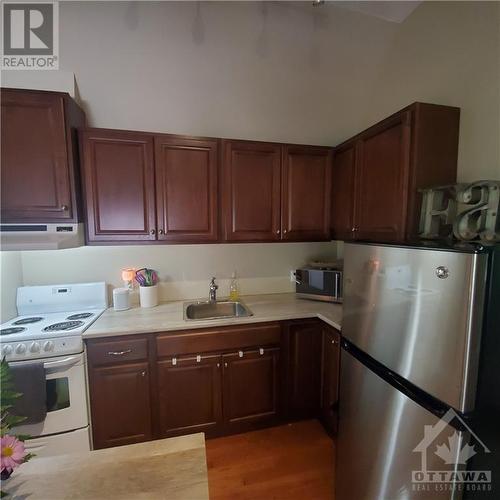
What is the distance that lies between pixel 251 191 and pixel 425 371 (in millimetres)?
1561

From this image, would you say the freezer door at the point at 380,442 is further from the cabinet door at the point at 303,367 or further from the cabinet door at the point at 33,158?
the cabinet door at the point at 33,158

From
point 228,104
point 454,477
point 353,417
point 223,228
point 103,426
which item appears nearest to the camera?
point 454,477

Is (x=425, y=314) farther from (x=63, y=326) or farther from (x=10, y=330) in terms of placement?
(x=10, y=330)

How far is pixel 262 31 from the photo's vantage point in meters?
2.01

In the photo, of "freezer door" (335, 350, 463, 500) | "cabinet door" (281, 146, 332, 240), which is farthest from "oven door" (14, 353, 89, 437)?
"cabinet door" (281, 146, 332, 240)

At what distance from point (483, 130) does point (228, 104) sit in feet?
5.71

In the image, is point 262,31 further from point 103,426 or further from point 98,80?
point 103,426

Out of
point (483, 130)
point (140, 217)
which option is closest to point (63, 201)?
point (140, 217)

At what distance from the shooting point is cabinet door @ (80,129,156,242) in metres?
1.73

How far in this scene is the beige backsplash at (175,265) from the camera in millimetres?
1913

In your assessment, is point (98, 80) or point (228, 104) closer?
point (98, 80)

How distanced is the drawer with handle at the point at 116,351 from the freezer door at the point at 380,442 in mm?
1266
